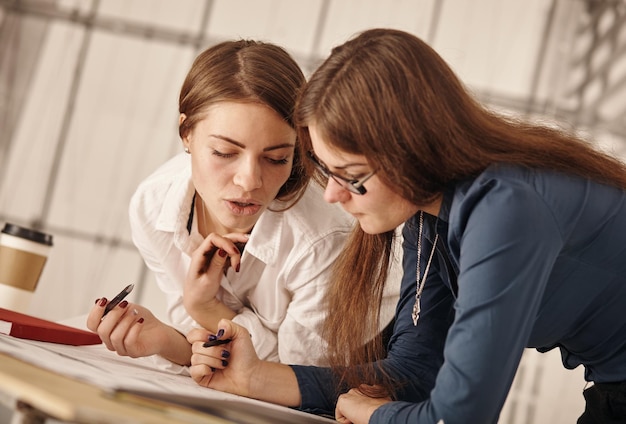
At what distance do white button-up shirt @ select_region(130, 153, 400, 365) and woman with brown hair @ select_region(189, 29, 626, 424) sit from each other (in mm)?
228

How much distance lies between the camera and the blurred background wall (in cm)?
427

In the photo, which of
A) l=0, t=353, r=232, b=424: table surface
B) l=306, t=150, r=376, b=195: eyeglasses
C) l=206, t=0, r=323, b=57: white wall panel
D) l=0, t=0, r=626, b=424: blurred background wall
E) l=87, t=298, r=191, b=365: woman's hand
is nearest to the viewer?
l=0, t=353, r=232, b=424: table surface

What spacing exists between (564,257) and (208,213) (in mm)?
898

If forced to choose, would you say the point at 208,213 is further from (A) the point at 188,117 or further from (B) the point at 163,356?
(B) the point at 163,356

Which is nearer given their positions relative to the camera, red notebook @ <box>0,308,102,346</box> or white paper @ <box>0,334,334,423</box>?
white paper @ <box>0,334,334,423</box>

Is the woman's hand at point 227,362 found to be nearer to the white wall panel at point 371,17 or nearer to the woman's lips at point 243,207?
the woman's lips at point 243,207

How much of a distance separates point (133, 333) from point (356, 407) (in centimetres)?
48

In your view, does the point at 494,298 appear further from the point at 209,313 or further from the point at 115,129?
the point at 115,129

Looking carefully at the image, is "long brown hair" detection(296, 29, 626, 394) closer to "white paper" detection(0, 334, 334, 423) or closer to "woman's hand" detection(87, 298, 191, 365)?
"white paper" detection(0, 334, 334, 423)

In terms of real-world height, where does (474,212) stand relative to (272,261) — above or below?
above

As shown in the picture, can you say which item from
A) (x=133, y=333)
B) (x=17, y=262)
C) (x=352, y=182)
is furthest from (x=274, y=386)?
(x=17, y=262)

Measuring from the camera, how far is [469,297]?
0.94 m

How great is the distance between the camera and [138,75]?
15.0ft

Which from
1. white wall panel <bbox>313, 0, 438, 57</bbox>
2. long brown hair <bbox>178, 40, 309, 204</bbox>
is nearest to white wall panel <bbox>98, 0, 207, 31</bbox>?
white wall panel <bbox>313, 0, 438, 57</bbox>
